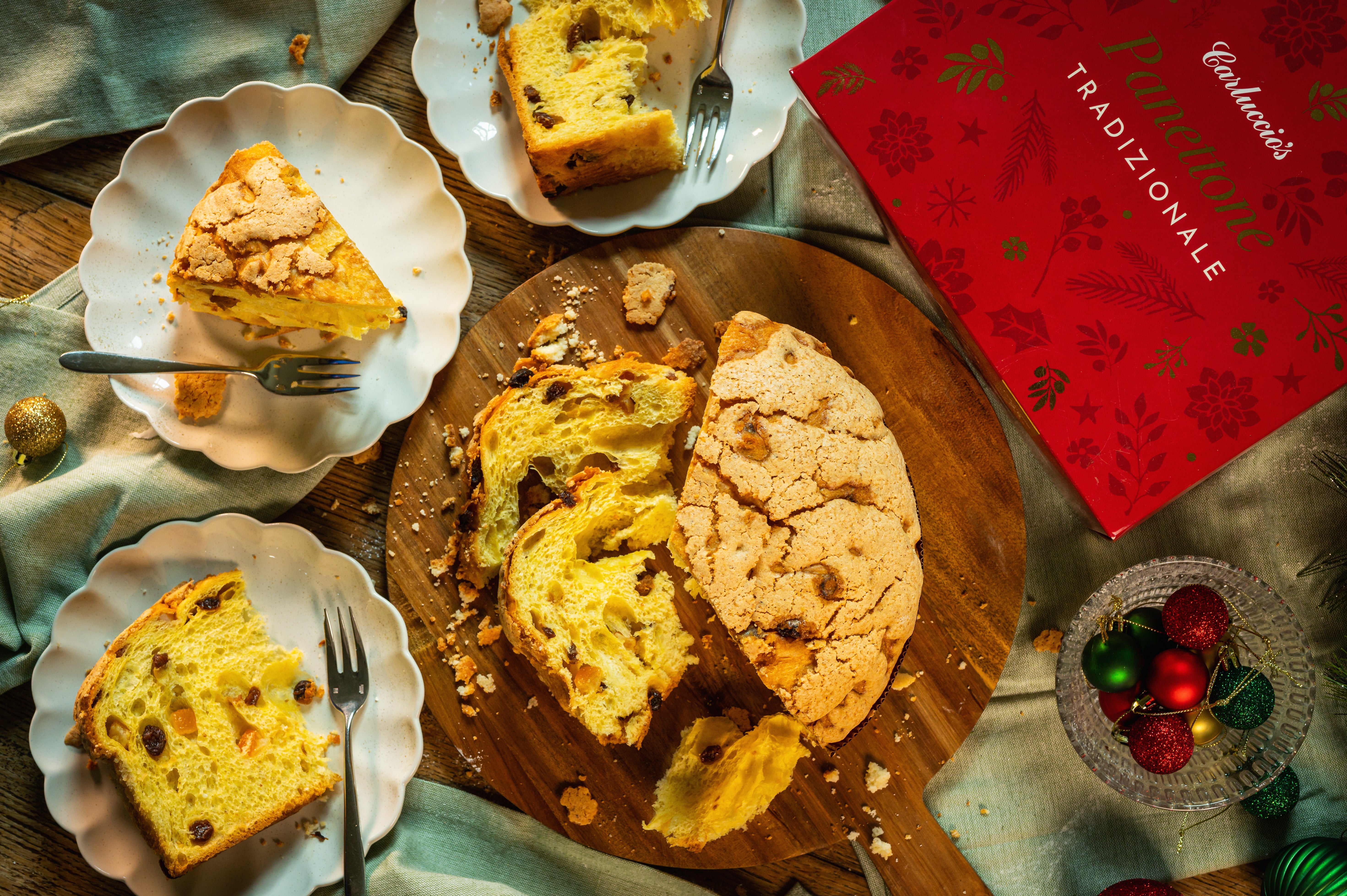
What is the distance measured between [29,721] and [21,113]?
2253mm

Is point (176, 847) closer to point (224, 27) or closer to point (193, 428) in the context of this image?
point (193, 428)

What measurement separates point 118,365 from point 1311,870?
4.55 meters

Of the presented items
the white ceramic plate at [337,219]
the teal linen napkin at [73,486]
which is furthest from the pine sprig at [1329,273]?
the teal linen napkin at [73,486]

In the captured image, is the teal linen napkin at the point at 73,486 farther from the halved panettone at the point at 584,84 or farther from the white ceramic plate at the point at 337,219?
the halved panettone at the point at 584,84

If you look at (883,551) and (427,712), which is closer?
(883,551)

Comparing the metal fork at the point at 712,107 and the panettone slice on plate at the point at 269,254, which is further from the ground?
the metal fork at the point at 712,107

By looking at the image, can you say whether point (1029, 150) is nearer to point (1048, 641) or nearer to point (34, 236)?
point (1048, 641)

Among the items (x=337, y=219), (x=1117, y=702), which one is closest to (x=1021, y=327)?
(x=1117, y=702)

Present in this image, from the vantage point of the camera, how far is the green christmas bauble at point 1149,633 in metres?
3.08

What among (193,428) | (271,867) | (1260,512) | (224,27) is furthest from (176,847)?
(1260,512)

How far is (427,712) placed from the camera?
323 centimetres

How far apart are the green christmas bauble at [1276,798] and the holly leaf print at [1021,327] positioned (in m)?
1.92

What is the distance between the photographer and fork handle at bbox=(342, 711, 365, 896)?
2953 millimetres

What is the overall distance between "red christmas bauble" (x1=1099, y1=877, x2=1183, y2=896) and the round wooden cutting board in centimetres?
50
